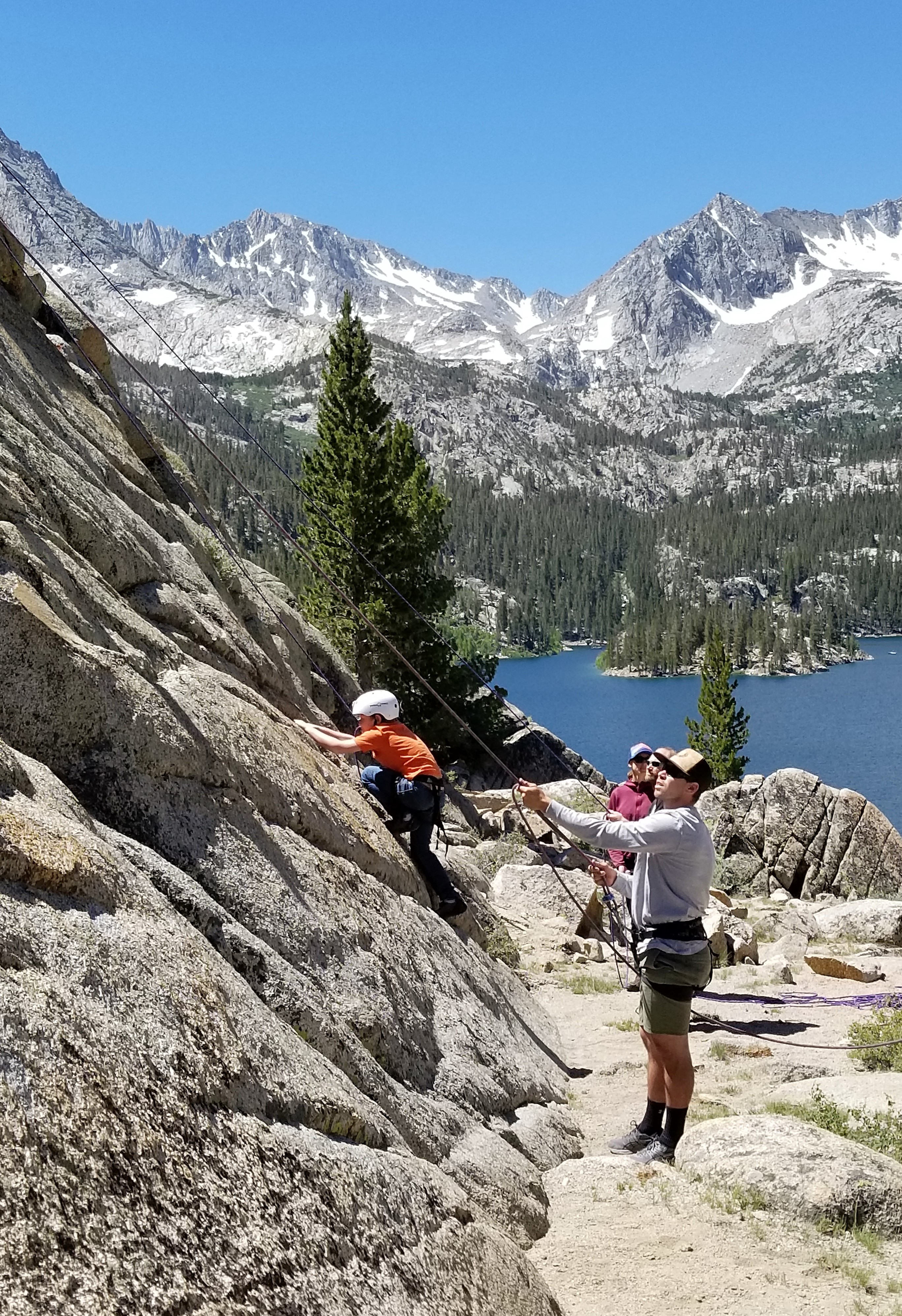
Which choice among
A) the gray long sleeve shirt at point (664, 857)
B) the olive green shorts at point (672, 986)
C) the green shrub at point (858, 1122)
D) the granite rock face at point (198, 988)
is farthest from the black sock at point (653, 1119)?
the gray long sleeve shirt at point (664, 857)

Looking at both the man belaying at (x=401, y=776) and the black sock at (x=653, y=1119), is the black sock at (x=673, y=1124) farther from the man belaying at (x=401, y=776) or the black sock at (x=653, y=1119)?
the man belaying at (x=401, y=776)

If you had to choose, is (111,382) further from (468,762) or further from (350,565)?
(468,762)

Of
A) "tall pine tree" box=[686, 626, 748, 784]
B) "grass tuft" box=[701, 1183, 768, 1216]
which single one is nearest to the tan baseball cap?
"grass tuft" box=[701, 1183, 768, 1216]

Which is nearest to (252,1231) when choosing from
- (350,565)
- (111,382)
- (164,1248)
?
(164,1248)

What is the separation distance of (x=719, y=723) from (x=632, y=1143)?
50416 mm

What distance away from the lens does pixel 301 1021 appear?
5.49m

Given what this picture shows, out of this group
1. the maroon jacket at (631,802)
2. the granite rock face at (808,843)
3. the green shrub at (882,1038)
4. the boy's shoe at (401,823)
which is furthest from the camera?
the granite rock face at (808,843)

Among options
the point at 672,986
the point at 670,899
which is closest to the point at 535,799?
the point at 670,899

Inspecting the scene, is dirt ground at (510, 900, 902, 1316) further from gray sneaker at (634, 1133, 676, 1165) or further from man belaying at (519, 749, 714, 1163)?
man belaying at (519, 749, 714, 1163)

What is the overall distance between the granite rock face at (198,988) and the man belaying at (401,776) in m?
0.31

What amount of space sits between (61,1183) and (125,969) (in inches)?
40.3

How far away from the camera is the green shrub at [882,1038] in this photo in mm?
10328

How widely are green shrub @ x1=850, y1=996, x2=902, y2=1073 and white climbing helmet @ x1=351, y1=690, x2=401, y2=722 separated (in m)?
5.88

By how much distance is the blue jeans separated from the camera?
9.03m
